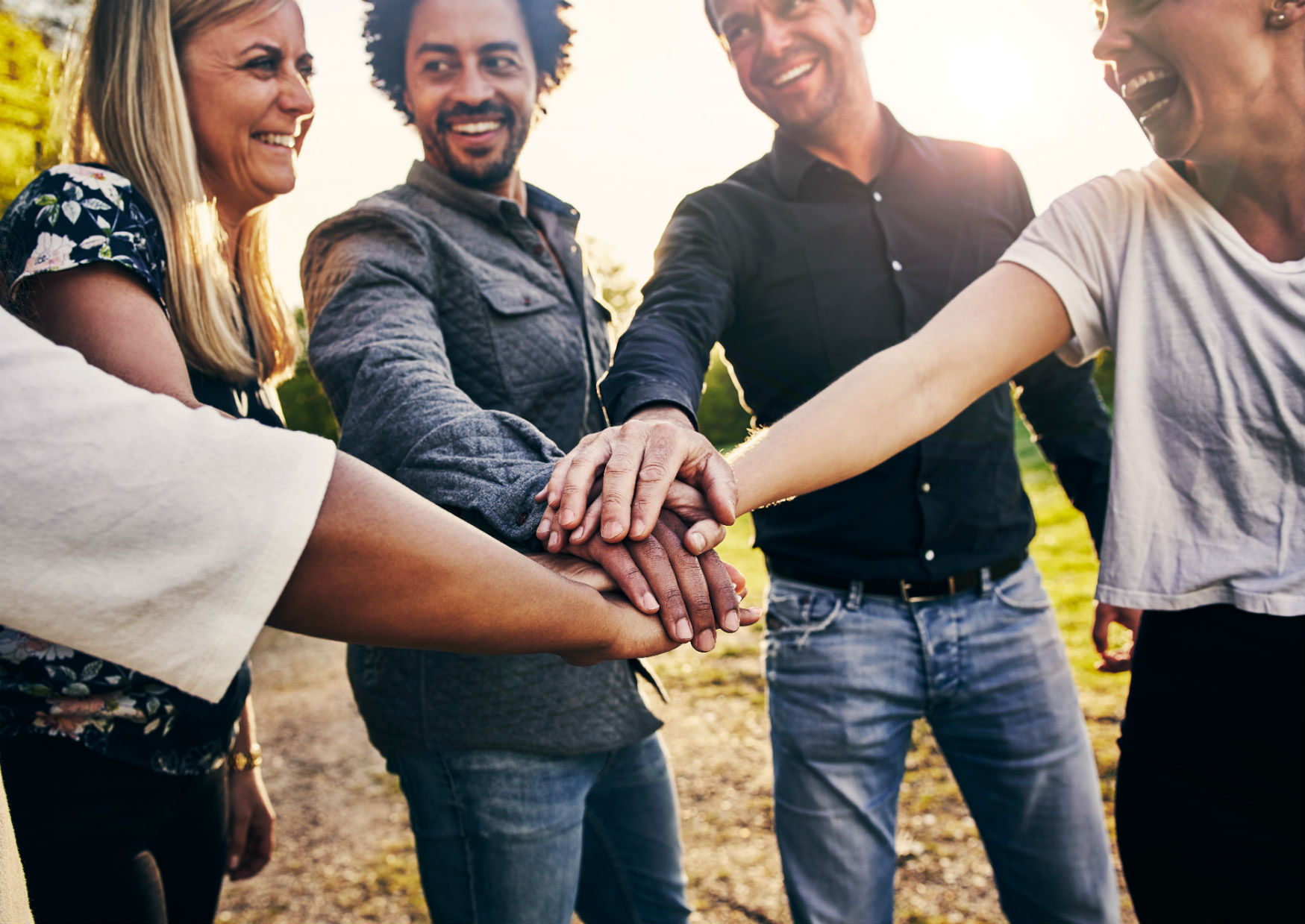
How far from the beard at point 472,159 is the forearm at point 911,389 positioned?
3.38ft

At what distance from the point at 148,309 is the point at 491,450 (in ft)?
2.02

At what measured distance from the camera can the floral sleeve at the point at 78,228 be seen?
1.39 metres

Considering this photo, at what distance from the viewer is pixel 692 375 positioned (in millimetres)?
1989

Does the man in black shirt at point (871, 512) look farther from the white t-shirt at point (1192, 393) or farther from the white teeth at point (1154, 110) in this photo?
the white teeth at point (1154, 110)

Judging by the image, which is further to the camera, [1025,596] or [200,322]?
[1025,596]

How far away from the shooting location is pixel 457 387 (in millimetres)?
1879

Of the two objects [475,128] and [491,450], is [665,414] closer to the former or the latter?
[491,450]

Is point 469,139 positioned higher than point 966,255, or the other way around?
point 469,139

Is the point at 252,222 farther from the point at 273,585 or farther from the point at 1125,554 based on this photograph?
the point at 1125,554

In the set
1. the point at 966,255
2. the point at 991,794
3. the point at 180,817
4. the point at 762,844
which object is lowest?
the point at 762,844

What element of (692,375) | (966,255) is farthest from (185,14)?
(966,255)

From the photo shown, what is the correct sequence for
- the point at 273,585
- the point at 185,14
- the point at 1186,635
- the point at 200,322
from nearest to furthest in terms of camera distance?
the point at 273,585 < the point at 1186,635 < the point at 200,322 < the point at 185,14

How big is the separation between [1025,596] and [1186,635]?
79 centimetres

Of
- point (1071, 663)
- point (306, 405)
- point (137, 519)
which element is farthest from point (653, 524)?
point (306, 405)
